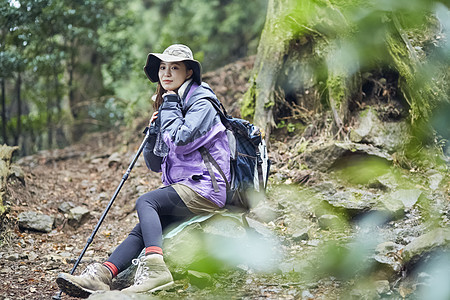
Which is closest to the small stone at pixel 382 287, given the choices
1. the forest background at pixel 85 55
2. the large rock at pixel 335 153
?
the large rock at pixel 335 153

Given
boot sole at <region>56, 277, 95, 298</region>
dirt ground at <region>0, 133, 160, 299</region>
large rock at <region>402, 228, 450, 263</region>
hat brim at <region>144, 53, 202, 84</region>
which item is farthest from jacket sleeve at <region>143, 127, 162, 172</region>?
large rock at <region>402, 228, 450, 263</region>

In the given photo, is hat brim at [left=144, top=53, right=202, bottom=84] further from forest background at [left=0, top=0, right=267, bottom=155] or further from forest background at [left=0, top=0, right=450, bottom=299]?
forest background at [left=0, top=0, right=267, bottom=155]

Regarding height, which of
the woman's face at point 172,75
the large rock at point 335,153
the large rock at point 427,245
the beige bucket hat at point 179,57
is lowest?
the large rock at point 427,245

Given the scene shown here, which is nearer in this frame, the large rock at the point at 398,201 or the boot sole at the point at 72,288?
the boot sole at the point at 72,288

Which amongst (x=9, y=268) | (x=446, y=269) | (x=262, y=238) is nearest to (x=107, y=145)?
(x=9, y=268)

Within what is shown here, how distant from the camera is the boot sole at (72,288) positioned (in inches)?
130

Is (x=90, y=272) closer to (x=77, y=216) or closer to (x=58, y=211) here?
(x=77, y=216)

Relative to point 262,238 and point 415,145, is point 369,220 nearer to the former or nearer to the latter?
point 262,238

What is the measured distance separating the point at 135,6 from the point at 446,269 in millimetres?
13959

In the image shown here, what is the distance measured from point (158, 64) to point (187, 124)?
92 cm

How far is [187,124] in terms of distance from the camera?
12.1ft

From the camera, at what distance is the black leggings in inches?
142

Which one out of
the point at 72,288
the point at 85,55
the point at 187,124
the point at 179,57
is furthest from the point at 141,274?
the point at 85,55

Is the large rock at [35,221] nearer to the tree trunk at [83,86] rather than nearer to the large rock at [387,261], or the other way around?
the large rock at [387,261]
